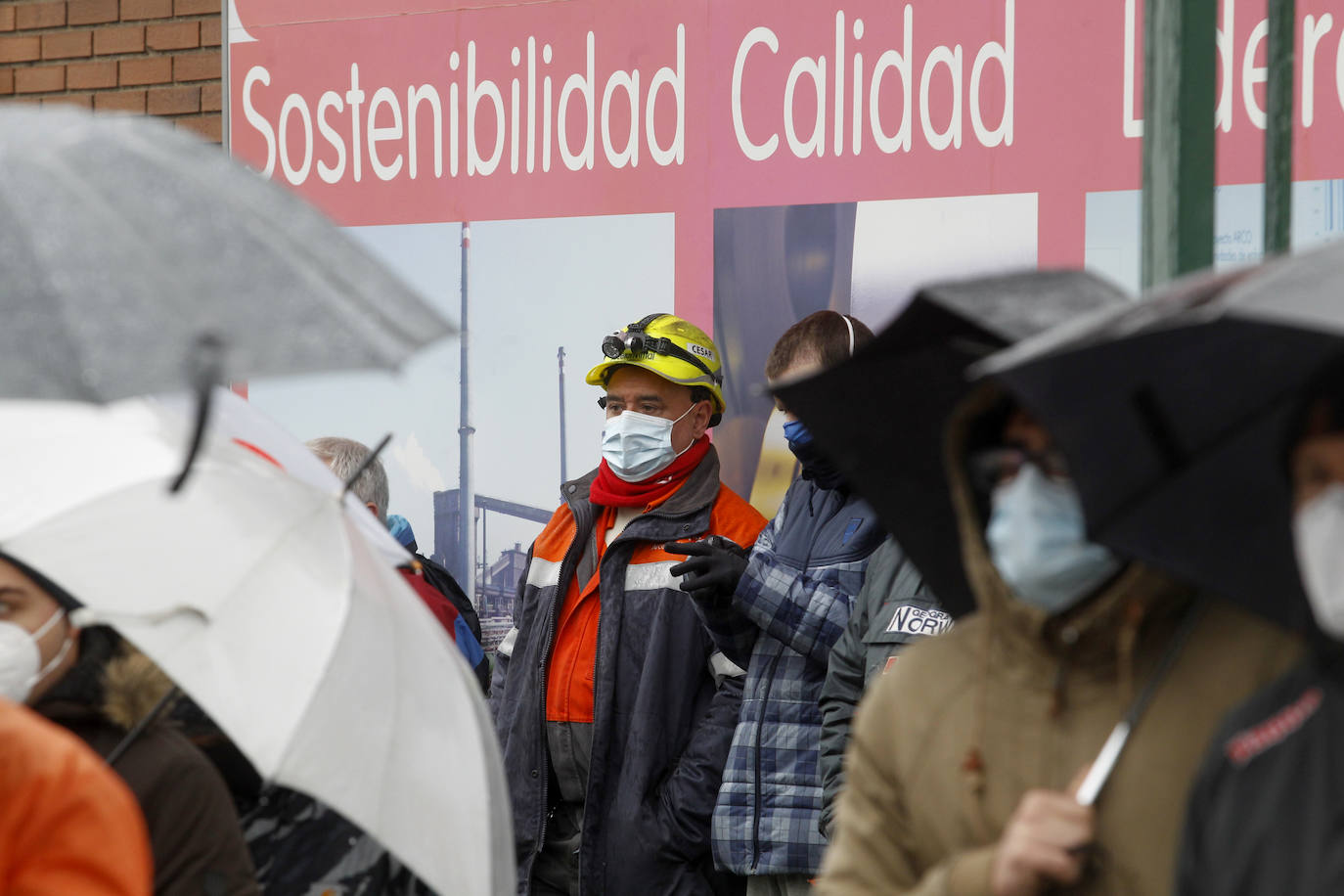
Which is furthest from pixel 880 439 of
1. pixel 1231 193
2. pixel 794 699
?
pixel 1231 193

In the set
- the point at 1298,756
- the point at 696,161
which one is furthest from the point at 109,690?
the point at 696,161

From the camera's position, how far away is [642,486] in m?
4.51

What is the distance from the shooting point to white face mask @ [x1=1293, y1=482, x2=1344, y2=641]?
5.08 ft

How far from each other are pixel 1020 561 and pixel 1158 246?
98 centimetres

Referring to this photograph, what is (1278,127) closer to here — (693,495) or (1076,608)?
(1076,608)

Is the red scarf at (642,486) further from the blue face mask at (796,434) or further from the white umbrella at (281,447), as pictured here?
the white umbrella at (281,447)

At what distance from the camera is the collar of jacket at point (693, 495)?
175 inches

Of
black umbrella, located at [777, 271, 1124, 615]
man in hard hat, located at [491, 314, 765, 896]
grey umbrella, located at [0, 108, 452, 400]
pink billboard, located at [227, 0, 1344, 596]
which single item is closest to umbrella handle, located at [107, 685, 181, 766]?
grey umbrella, located at [0, 108, 452, 400]

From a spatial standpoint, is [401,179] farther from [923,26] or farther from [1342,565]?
[1342,565]

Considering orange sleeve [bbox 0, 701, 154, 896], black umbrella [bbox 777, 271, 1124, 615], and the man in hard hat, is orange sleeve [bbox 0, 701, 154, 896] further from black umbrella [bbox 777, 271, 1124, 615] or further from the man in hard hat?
the man in hard hat

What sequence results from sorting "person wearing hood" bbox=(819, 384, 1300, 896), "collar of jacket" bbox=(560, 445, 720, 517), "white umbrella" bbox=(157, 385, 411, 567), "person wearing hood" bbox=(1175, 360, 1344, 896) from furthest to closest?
"collar of jacket" bbox=(560, 445, 720, 517)
"white umbrella" bbox=(157, 385, 411, 567)
"person wearing hood" bbox=(819, 384, 1300, 896)
"person wearing hood" bbox=(1175, 360, 1344, 896)

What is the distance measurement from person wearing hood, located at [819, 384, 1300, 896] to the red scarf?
7.79 ft

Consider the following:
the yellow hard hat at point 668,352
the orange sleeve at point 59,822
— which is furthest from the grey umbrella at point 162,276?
the yellow hard hat at point 668,352

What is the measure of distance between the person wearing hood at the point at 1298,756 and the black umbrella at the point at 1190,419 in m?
0.07
